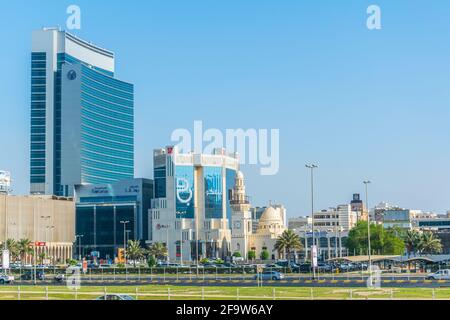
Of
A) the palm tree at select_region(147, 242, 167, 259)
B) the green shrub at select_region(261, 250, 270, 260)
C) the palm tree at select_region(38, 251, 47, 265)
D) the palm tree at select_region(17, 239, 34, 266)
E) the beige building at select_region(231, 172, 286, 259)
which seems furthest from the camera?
the beige building at select_region(231, 172, 286, 259)

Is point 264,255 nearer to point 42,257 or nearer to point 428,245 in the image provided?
point 428,245

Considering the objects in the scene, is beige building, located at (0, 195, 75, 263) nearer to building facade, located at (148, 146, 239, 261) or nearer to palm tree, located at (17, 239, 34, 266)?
palm tree, located at (17, 239, 34, 266)

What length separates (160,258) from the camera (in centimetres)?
15875

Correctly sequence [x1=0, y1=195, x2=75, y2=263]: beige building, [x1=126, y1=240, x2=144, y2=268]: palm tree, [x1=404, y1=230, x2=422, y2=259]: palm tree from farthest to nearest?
[x1=0, y1=195, x2=75, y2=263]: beige building < [x1=126, y1=240, x2=144, y2=268]: palm tree < [x1=404, y1=230, x2=422, y2=259]: palm tree

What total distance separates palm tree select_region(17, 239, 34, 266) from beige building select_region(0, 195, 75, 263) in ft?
17.6

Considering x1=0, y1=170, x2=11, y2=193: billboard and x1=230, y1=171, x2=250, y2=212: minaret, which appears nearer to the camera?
x1=230, y1=171, x2=250, y2=212: minaret

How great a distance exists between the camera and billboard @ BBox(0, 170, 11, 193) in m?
176

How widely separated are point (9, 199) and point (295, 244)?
6523cm

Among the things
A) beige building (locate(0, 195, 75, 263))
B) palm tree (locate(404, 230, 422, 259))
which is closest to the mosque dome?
palm tree (locate(404, 230, 422, 259))

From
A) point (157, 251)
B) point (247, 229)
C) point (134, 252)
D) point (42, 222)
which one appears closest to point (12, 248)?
point (134, 252)

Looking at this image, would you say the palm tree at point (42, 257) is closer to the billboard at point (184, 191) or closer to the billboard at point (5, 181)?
the billboard at point (5, 181)

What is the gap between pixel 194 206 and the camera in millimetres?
178750
